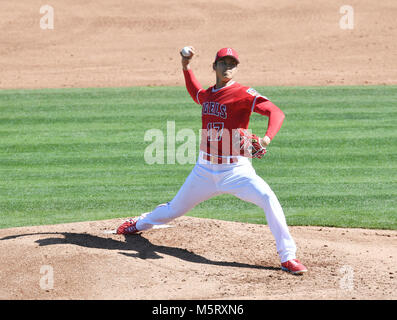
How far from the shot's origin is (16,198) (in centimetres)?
886

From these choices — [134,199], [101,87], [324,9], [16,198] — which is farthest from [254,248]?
[324,9]

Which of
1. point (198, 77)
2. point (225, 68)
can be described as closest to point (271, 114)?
point (225, 68)

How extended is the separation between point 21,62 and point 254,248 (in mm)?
12765

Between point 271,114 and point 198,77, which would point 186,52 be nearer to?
point 271,114

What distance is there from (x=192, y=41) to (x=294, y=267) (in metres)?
14.0

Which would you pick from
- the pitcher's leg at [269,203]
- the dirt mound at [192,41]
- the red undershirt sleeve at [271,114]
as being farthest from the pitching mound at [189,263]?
the dirt mound at [192,41]

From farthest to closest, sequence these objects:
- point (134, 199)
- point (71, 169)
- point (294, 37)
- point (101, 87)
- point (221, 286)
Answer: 1. point (294, 37)
2. point (101, 87)
3. point (71, 169)
4. point (134, 199)
5. point (221, 286)

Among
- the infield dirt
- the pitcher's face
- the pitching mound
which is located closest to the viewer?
the pitching mound

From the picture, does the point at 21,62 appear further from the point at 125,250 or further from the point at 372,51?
the point at 125,250

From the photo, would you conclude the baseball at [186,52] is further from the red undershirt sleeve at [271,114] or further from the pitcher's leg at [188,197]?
the pitcher's leg at [188,197]

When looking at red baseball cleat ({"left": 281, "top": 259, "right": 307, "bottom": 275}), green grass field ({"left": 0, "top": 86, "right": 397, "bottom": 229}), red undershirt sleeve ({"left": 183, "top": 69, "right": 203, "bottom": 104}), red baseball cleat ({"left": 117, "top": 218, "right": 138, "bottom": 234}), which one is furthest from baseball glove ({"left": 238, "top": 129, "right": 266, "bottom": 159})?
green grass field ({"left": 0, "top": 86, "right": 397, "bottom": 229})

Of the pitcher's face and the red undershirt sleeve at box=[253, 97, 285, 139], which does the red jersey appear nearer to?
the red undershirt sleeve at box=[253, 97, 285, 139]

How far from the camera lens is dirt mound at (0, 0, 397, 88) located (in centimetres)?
1642

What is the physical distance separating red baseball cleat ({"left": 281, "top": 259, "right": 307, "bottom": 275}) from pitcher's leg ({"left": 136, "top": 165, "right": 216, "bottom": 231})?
89 centimetres
